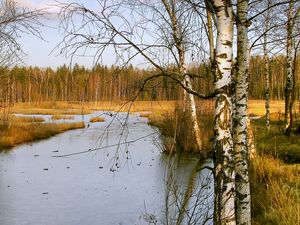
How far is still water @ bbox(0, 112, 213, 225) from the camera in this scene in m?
7.30

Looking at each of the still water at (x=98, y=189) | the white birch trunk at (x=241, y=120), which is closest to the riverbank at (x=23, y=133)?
the still water at (x=98, y=189)

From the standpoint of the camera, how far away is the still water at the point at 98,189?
23.9 ft

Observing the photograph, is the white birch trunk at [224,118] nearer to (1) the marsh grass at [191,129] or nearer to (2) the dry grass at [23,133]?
(1) the marsh grass at [191,129]

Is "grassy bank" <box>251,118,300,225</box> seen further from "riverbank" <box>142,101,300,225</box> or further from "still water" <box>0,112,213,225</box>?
"still water" <box>0,112,213,225</box>

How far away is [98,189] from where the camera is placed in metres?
9.74

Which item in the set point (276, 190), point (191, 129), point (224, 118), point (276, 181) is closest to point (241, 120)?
point (224, 118)

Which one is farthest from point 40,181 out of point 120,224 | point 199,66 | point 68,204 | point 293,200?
point 293,200

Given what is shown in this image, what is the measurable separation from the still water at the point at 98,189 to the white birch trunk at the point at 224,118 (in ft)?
3.06

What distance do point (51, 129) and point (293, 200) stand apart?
64.1 feet

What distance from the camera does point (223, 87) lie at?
354cm

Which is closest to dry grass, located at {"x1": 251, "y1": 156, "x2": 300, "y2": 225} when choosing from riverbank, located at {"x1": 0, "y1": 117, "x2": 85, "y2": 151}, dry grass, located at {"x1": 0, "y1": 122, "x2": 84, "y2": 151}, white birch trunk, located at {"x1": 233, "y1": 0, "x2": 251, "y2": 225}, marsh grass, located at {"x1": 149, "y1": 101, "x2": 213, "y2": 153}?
white birch trunk, located at {"x1": 233, "y1": 0, "x2": 251, "y2": 225}

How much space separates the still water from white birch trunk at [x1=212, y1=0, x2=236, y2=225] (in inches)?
36.7

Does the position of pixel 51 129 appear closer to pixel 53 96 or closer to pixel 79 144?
pixel 79 144

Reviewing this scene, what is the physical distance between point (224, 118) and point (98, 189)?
21.8 feet
